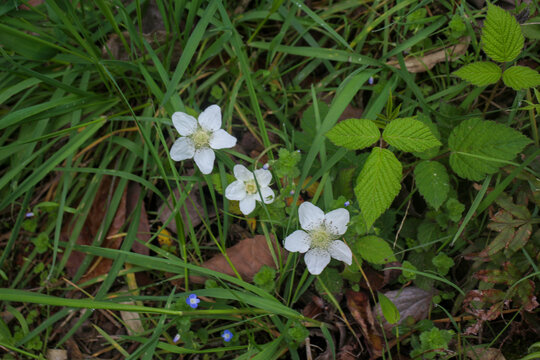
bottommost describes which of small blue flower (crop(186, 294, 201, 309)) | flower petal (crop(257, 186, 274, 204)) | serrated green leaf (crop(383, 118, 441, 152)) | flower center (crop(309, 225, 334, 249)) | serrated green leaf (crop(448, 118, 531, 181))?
small blue flower (crop(186, 294, 201, 309))

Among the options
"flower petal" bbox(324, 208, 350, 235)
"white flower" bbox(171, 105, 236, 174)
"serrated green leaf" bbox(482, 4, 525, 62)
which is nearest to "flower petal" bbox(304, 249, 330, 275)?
"flower petal" bbox(324, 208, 350, 235)

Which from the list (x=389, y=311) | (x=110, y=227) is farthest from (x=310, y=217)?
(x=110, y=227)

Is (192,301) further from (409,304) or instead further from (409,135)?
(409,135)

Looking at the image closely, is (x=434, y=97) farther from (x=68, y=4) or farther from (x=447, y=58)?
(x=68, y=4)

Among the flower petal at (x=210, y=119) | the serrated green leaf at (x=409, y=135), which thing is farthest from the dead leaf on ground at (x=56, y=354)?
the serrated green leaf at (x=409, y=135)

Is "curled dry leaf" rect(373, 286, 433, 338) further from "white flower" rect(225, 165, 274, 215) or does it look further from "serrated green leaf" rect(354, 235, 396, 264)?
"white flower" rect(225, 165, 274, 215)

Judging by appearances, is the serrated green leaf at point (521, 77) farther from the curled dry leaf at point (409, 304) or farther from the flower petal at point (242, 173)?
the flower petal at point (242, 173)
